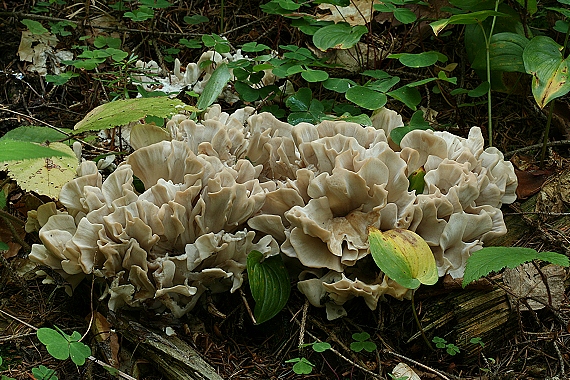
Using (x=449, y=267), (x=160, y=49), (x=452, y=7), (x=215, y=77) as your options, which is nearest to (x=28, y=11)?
(x=160, y=49)

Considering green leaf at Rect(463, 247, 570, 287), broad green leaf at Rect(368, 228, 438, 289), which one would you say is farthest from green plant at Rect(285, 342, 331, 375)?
green leaf at Rect(463, 247, 570, 287)

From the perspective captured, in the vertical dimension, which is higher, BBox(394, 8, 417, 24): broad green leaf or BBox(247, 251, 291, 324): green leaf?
BBox(394, 8, 417, 24): broad green leaf

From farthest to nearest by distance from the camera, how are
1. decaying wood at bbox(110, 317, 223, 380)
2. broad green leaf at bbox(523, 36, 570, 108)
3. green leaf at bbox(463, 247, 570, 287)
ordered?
broad green leaf at bbox(523, 36, 570, 108)
decaying wood at bbox(110, 317, 223, 380)
green leaf at bbox(463, 247, 570, 287)

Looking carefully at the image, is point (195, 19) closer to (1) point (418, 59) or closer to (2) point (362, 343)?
(1) point (418, 59)

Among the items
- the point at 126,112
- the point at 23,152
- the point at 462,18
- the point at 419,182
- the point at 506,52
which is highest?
the point at 23,152

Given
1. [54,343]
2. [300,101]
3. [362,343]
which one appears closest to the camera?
[54,343]

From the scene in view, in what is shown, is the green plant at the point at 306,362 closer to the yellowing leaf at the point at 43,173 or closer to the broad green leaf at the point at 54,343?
the broad green leaf at the point at 54,343

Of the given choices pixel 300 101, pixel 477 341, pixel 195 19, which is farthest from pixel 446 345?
pixel 195 19

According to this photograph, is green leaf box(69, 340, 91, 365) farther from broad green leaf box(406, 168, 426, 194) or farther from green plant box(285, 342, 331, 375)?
broad green leaf box(406, 168, 426, 194)
